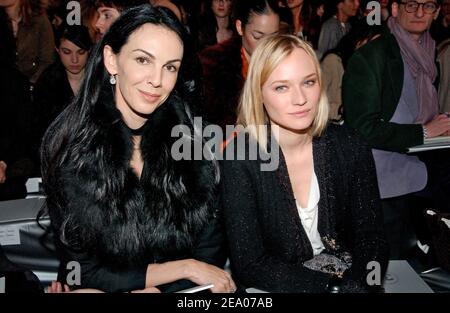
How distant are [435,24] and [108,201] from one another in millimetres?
4873

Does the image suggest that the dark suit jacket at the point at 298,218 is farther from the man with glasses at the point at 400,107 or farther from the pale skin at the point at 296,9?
the pale skin at the point at 296,9

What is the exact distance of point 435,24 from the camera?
567 cm

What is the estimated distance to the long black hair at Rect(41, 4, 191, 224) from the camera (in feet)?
6.41

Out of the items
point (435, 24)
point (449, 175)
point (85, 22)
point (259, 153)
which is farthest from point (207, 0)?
point (259, 153)

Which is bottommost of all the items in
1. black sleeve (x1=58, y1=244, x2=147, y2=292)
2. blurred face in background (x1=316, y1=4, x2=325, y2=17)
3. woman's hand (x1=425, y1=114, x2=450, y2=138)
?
black sleeve (x1=58, y1=244, x2=147, y2=292)

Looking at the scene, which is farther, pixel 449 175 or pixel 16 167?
pixel 16 167

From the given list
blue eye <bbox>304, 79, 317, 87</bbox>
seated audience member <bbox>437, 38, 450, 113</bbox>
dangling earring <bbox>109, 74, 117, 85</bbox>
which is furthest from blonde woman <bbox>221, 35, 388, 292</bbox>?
seated audience member <bbox>437, 38, 450, 113</bbox>

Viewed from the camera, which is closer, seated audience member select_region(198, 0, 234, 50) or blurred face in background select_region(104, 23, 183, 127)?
blurred face in background select_region(104, 23, 183, 127)

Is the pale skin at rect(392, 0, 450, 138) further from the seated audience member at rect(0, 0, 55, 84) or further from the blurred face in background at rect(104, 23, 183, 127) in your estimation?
the seated audience member at rect(0, 0, 55, 84)

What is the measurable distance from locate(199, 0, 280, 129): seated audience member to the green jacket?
2.13 ft

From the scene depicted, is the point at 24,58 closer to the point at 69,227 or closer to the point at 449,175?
the point at 69,227

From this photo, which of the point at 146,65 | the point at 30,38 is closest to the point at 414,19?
the point at 146,65

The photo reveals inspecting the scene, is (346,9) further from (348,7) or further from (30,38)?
(30,38)

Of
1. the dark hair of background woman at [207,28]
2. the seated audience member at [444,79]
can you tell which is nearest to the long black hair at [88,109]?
the seated audience member at [444,79]
